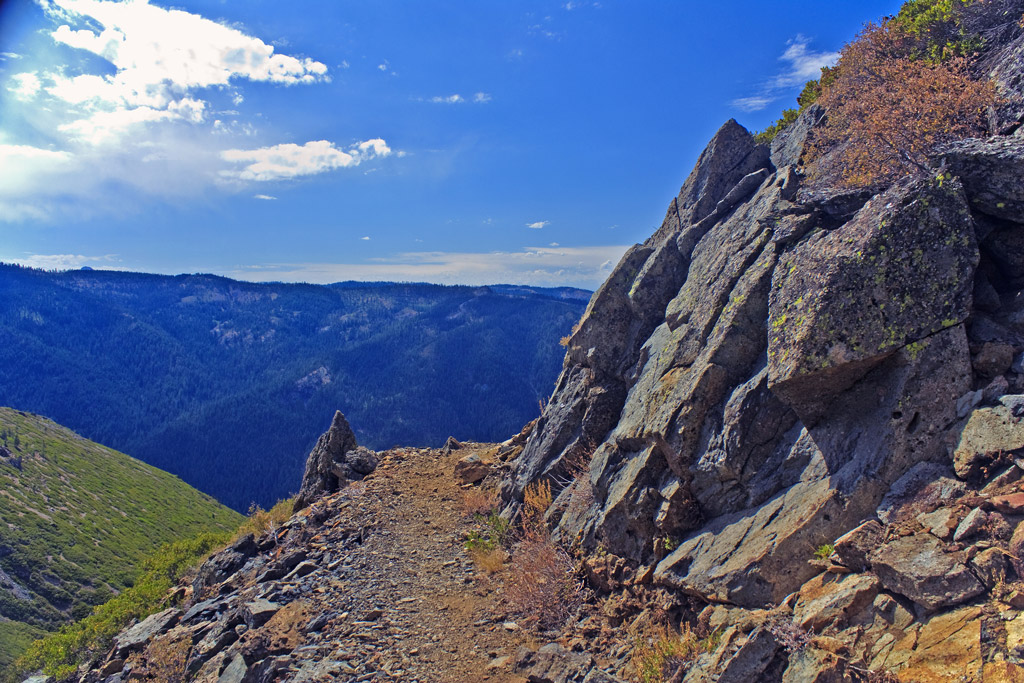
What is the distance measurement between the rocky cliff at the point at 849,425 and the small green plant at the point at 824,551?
76mm

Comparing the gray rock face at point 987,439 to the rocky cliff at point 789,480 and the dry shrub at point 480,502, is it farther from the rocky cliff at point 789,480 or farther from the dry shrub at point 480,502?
the dry shrub at point 480,502

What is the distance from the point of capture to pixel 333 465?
21328 millimetres

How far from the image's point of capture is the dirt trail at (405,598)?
28.8 feet

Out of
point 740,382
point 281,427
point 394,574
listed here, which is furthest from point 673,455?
point 281,427

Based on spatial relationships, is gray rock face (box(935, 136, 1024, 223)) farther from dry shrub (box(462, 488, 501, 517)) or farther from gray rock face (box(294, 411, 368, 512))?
Answer: gray rock face (box(294, 411, 368, 512))

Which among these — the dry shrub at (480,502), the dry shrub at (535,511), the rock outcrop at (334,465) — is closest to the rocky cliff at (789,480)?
the dry shrub at (535,511)

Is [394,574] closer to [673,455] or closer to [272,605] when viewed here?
[272,605]

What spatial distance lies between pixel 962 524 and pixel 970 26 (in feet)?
36.4

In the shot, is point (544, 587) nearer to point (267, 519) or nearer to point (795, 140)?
point (795, 140)

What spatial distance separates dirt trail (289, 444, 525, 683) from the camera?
877 cm

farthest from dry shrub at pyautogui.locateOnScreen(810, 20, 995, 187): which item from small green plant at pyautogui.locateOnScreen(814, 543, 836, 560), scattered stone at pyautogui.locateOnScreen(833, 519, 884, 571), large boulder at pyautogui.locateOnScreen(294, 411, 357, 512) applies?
large boulder at pyautogui.locateOnScreen(294, 411, 357, 512)

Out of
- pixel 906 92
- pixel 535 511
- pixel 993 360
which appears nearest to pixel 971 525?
pixel 993 360

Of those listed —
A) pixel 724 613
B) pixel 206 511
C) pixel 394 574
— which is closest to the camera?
pixel 724 613

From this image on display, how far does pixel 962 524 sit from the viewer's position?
197 inches
